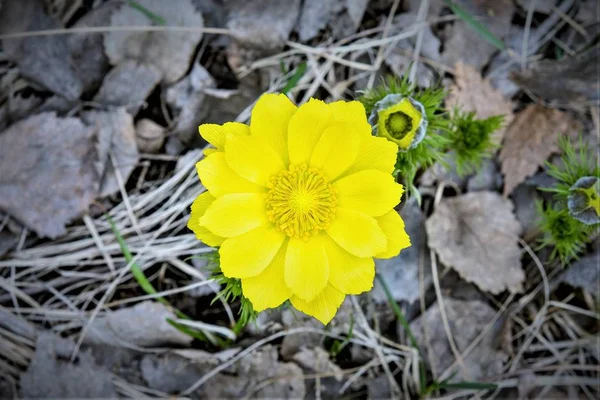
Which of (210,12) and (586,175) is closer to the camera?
(586,175)

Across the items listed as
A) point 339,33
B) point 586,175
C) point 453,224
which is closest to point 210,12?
point 339,33

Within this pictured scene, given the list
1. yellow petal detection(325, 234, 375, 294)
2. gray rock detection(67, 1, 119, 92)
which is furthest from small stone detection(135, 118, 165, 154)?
yellow petal detection(325, 234, 375, 294)

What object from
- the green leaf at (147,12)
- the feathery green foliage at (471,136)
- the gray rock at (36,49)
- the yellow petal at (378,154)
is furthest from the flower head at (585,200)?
the gray rock at (36,49)

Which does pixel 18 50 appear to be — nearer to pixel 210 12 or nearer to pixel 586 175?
pixel 210 12

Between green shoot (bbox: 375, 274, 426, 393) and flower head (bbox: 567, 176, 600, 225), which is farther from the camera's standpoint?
green shoot (bbox: 375, 274, 426, 393)

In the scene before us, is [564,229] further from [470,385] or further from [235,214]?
[235,214]

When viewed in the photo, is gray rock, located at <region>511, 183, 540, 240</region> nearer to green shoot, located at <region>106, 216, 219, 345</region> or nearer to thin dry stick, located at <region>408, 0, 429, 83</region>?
thin dry stick, located at <region>408, 0, 429, 83</region>

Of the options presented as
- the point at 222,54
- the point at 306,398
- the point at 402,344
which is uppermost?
the point at 222,54
